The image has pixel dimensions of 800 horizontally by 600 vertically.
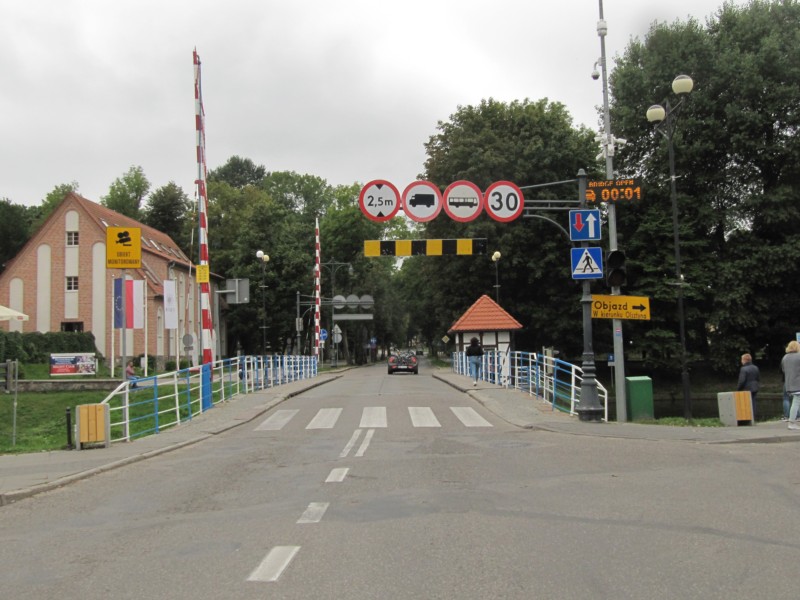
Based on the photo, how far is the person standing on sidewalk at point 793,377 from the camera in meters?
14.4

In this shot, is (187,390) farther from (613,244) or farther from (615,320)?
Answer: (613,244)

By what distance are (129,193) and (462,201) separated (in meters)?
73.5

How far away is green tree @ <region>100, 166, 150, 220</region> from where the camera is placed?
79812 millimetres

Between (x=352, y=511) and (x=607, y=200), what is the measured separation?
1173cm

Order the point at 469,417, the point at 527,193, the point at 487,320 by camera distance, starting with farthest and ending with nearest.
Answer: the point at 527,193, the point at 487,320, the point at 469,417

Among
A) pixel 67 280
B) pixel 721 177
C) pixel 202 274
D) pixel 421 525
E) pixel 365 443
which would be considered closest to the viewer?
pixel 421 525

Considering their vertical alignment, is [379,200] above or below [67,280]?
below

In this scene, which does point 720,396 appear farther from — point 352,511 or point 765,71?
point 765,71

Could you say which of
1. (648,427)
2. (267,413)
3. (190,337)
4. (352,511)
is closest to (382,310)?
(190,337)

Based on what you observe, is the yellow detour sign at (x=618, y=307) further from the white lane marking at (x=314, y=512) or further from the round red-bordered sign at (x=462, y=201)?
the white lane marking at (x=314, y=512)

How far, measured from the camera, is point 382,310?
81625 millimetres

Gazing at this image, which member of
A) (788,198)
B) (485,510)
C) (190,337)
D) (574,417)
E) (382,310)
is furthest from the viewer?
(382,310)

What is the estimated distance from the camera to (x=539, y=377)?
21516 millimetres

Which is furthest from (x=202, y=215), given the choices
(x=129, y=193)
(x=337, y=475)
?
(x=129, y=193)
